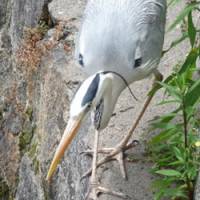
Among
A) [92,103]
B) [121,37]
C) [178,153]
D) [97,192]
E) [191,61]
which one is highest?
[121,37]

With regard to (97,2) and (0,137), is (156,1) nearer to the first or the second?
(97,2)

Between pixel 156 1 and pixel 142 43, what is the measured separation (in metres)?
0.30

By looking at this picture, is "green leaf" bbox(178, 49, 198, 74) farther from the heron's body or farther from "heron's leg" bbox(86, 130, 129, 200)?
"heron's leg" bbox(86, 130, 129, 200)

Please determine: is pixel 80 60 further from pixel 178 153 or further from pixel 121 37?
pixel 178 153

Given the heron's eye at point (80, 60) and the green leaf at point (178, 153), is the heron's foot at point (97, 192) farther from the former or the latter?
the heron's eye at point (80, 60)

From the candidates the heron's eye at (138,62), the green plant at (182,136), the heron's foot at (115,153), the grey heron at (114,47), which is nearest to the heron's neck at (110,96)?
the grey heron at (114,47)

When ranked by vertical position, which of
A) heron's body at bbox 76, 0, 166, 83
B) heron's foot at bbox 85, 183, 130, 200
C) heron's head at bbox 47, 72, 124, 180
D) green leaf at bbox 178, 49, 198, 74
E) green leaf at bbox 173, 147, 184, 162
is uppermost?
heron's body at bbox 76, 0, 166, 83

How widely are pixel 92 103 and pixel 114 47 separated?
1.40ft

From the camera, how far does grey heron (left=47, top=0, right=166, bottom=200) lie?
3.16 m

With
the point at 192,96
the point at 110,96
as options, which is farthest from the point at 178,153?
the point at 110,96

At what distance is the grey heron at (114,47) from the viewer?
3164mm

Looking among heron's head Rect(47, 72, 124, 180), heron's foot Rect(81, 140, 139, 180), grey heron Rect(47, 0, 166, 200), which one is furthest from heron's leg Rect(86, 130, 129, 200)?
heron's head Rect(47, 72, 124, 180)

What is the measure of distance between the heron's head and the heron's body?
0.10m

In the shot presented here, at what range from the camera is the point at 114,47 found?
10.4 ft
